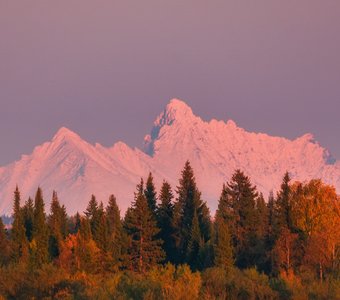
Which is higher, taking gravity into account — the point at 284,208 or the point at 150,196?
the point at 150,196

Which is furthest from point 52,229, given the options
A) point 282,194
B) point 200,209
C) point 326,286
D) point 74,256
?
point 326,286

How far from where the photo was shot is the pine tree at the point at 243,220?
120438 mm

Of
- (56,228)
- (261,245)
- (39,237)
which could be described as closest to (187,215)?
(261,245)

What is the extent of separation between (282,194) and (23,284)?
151 feet

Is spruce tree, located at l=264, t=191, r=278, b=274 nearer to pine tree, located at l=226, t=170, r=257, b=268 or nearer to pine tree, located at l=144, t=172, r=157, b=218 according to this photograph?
pine tree, located at l=226, t=170, r=257, b=268

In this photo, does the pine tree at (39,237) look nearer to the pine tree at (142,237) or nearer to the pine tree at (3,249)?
the pine tree at (3,249)

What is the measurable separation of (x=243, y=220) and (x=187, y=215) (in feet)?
50.3

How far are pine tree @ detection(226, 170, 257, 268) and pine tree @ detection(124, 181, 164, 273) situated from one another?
15123mm

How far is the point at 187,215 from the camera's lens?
138625 millimetres

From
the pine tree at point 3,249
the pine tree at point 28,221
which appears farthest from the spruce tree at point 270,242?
the pine tree at point 28,221

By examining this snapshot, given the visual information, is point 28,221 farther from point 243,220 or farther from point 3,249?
point 243,220

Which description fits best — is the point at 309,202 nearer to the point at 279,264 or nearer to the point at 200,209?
the point at 279,264

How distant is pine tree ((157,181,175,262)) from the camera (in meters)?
136

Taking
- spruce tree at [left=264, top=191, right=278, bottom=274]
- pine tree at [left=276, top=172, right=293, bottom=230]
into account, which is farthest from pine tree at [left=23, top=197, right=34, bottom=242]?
pine tree at [left=276, top=172, right=293, bottom=230]
